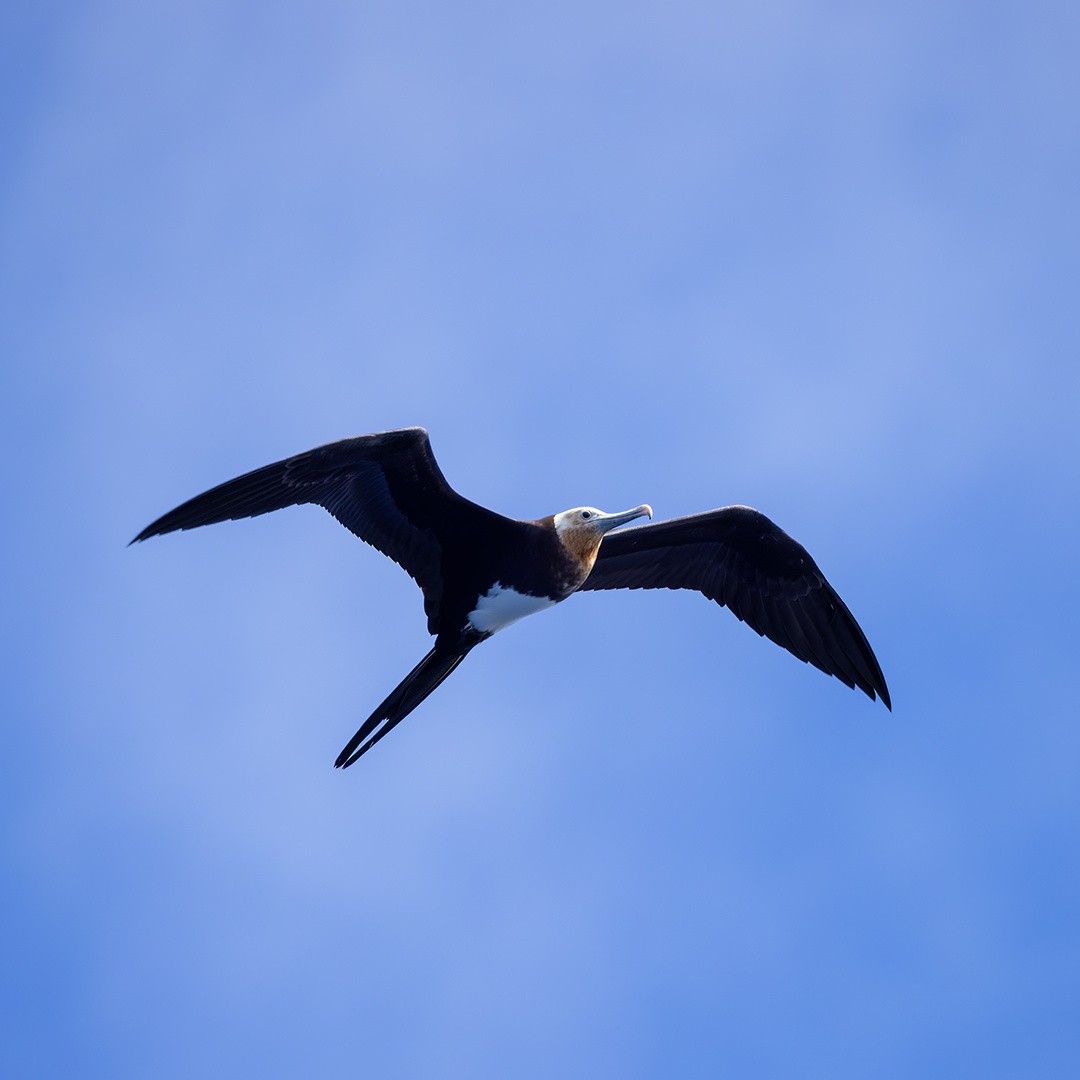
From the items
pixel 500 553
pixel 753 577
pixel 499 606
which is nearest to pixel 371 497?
pixel 500 553

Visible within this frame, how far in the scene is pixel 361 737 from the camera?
668 cm

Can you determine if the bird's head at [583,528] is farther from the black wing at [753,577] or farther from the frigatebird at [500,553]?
the black wing at [753,577]

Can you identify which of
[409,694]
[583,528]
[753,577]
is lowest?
[409,694]

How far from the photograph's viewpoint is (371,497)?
6.88m

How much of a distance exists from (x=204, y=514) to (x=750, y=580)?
3038 millimetres

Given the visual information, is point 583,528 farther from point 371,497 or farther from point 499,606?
point 371,497

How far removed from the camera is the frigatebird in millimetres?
6582

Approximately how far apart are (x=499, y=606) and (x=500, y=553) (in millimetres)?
251

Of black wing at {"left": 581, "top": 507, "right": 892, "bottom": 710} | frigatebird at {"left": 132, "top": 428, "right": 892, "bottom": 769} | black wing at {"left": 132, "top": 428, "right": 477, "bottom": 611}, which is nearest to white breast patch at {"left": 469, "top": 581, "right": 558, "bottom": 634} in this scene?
frigatebird at {"left": 132, "top": 428, "right": 892, "bottom": 769}

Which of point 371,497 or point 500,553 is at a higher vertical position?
point 500,553

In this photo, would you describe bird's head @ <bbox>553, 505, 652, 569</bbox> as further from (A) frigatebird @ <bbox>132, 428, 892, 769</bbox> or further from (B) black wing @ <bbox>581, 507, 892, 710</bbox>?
(B) black wing @ <bbox>581, 507, 892, 710</bbox>

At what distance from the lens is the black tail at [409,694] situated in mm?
6688

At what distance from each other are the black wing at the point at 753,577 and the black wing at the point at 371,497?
113 centimetres

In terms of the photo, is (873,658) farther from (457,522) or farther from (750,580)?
(457,522)
